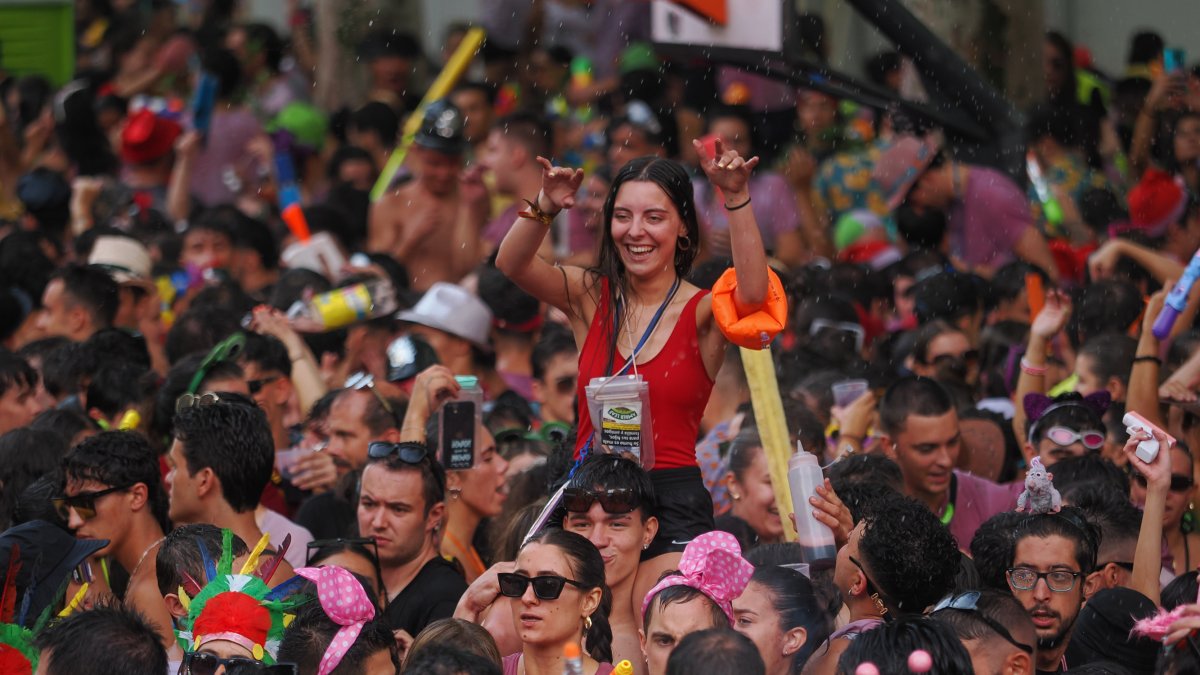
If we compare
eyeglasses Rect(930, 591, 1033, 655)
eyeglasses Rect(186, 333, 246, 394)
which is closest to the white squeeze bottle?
eyeglasses Rect(930, 591, 1033, 655)

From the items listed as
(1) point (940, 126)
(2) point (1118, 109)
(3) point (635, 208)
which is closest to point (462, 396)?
(3) point (635, 208)

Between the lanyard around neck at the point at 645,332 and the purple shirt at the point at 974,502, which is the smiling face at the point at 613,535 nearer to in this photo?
the lanyard around neck at the point at 645,332

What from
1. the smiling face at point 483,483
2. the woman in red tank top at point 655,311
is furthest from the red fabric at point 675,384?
the smiling face at point 483,483

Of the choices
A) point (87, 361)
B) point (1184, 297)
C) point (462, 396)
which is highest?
point (1184, 297)

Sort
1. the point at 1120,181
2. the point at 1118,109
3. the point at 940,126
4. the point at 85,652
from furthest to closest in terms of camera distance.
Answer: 1. the point at 1118,109
2. the point at 1120,181
3. the point at 940,126
4. the point at 85,652

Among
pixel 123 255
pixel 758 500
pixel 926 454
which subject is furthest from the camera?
pixel 123 255

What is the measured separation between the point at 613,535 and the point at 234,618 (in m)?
1.24

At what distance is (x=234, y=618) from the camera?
481cm

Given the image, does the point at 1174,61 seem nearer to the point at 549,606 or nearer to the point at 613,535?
the point at 613,535

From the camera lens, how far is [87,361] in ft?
25.9

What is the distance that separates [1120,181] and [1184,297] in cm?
508

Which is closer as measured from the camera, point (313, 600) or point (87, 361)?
point (313, 600)

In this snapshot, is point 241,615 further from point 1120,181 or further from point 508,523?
point 1120,181

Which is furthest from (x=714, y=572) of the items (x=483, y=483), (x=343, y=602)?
(x=483, y=483)
